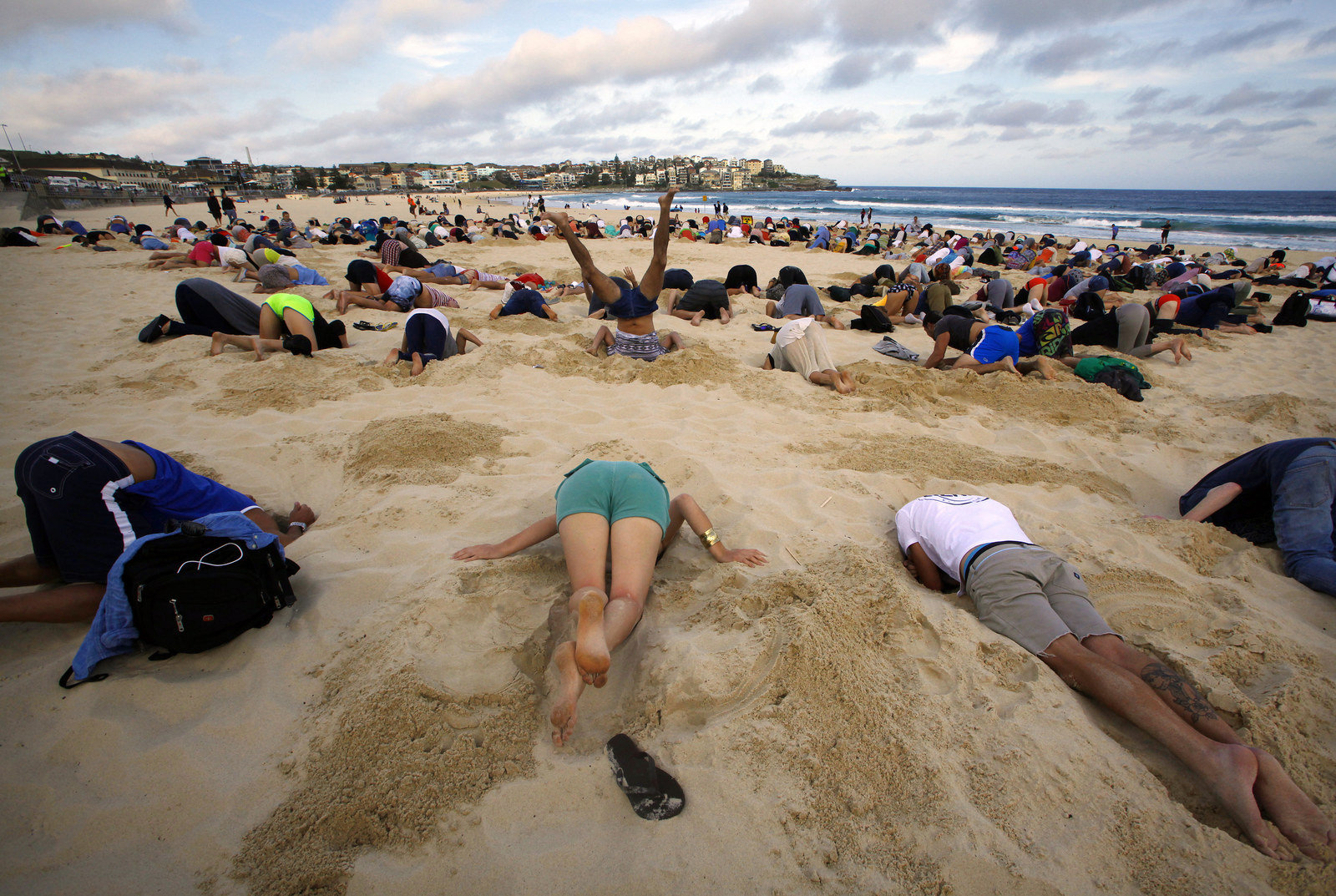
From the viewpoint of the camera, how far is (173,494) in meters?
2.44

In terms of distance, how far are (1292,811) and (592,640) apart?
84.4 inches

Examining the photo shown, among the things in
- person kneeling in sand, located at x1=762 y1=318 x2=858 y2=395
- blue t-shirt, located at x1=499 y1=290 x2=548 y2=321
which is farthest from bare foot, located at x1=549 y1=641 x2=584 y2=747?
blue t-shirt, located at x1=499 y1=290 x2=548 y2=321

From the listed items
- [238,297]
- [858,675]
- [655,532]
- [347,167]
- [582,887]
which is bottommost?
[582,887]

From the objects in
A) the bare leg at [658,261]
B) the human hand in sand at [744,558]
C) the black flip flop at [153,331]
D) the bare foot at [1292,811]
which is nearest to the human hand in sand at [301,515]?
the human hand in sand at [744,558]

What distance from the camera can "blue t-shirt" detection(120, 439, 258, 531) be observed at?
2352mm

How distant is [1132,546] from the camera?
111 inches

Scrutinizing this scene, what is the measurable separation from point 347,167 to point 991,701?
131 meters

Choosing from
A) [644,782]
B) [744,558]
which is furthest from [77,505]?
[744,558]

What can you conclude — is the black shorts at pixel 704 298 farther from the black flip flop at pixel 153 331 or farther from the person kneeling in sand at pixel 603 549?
the black flip flop at pixel 153 331

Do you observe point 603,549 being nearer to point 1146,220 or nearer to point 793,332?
point 793,332

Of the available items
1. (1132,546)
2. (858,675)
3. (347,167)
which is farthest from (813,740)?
(347,167)

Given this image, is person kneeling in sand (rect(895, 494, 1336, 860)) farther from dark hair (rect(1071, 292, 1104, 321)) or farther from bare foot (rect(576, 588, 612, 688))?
dark hair (rect(1071, 292, 1104, 321))

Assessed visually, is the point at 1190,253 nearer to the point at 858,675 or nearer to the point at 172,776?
the point at 858,675

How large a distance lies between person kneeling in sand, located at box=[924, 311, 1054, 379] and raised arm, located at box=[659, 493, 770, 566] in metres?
4.33
